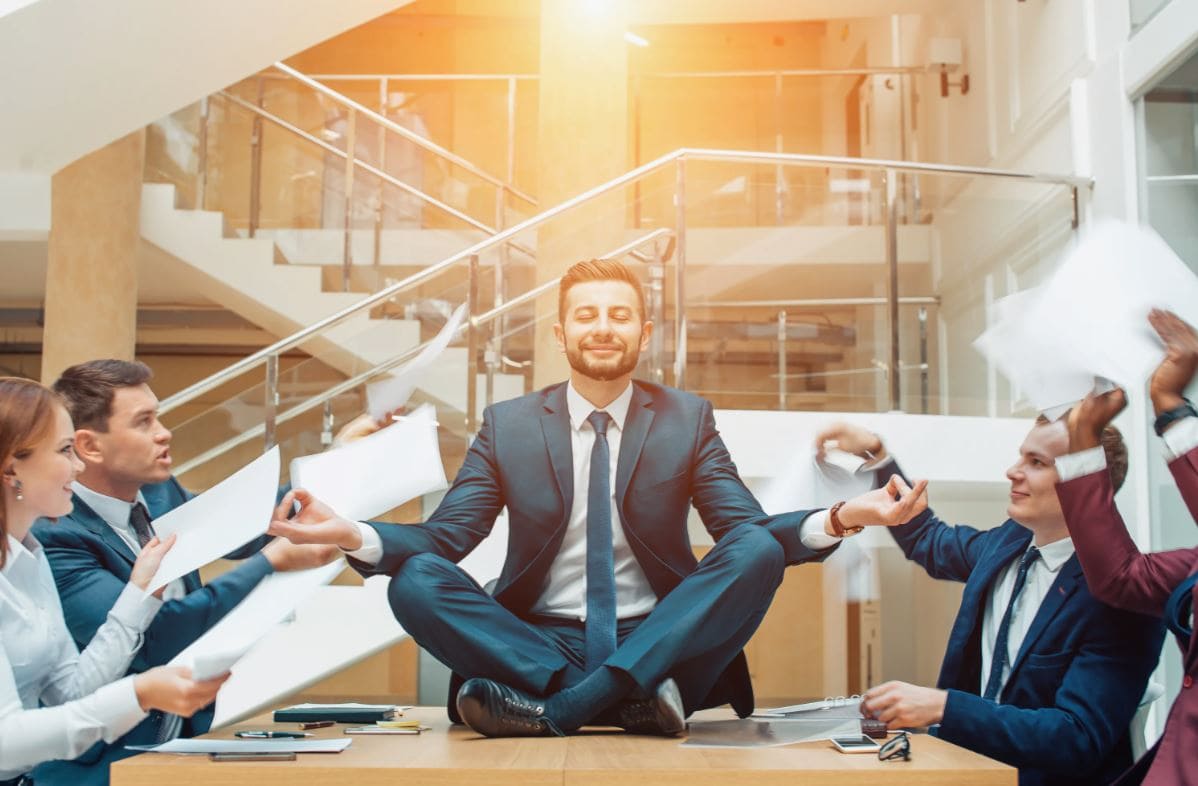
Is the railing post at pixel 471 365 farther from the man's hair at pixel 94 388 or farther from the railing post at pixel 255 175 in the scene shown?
the railing post at pixel 255 175

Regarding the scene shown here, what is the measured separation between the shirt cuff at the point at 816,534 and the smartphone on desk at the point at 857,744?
1.48 ft

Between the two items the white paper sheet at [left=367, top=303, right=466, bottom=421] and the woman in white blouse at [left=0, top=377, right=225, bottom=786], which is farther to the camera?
the white paper sheet at [left=367, top=303, right=466, bottom=421]

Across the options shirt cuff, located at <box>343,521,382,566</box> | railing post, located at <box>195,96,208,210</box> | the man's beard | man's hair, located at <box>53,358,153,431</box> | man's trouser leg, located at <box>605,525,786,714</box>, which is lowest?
man's trouser leg, located at <box>605,525,786,714</box>

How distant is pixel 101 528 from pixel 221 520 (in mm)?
444

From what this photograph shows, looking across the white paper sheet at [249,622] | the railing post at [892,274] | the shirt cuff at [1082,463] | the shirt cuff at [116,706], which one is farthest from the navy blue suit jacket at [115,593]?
the railing post at [892,274]

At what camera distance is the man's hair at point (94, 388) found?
2629mm

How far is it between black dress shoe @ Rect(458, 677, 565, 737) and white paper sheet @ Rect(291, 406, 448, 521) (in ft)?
1.37

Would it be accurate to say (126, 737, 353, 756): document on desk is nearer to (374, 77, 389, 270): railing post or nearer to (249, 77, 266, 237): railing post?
(374, 77, 389, 270): railing post

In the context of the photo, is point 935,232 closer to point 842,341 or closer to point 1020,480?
point 842,341

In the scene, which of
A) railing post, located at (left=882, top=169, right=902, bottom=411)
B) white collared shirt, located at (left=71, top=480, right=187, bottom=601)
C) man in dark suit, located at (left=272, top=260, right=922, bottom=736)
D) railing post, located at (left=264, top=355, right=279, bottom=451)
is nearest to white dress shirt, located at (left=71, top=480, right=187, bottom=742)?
→ white collared shirt, located at (left=71, top=480, right=187, bottom=601)

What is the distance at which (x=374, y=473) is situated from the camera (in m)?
2.47

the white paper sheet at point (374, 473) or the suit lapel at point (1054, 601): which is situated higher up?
the white paper sheet at point (374, 473)

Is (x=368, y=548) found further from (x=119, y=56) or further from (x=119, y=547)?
(x=119, y=56)

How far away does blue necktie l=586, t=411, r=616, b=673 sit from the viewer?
2.46 meters
